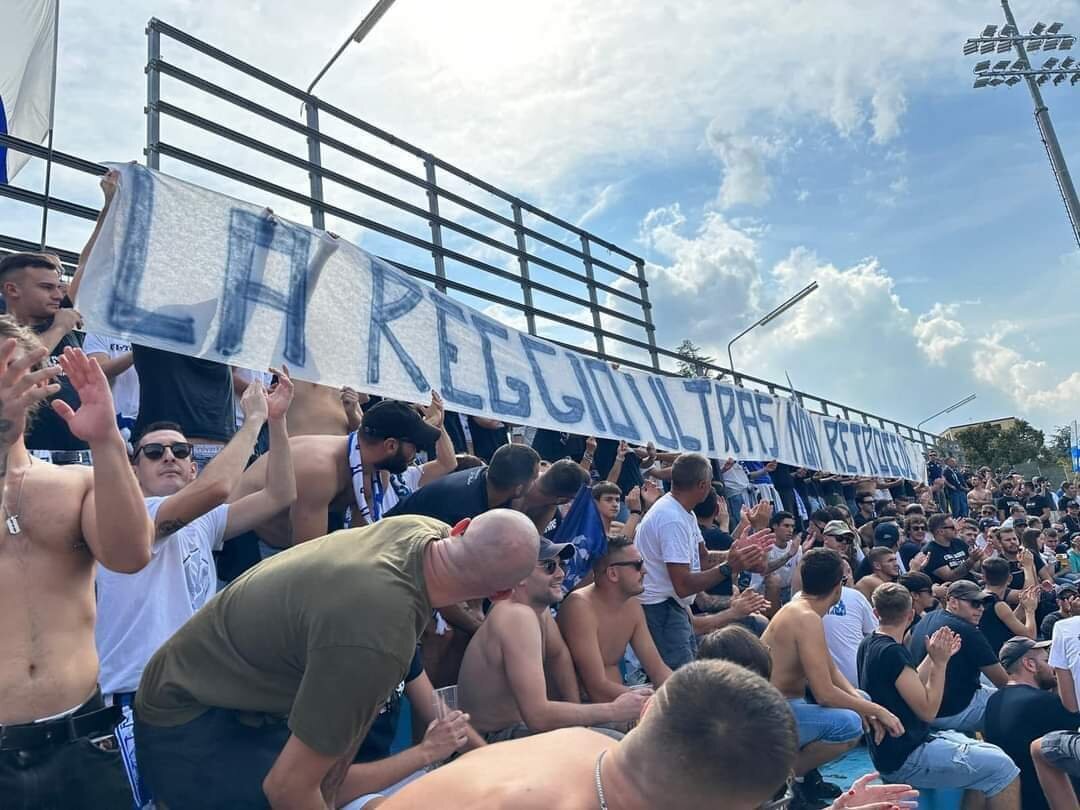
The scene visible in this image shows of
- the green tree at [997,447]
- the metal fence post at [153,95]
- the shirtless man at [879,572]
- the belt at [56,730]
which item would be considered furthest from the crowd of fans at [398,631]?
the green tree at [997,447]

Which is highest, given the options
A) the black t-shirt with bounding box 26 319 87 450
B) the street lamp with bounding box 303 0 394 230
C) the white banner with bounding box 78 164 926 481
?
the street lamp with bounding box 303 0 394 230

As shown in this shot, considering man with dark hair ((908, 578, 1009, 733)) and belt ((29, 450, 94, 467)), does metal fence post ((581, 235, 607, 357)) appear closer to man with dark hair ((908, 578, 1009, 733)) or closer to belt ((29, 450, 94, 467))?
man with dark hair ((908, 578, 1009, 733))

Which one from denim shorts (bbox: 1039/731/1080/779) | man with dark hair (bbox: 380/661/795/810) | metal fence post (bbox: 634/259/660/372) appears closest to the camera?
man with dark hair (bbox: 380/661/795/810)

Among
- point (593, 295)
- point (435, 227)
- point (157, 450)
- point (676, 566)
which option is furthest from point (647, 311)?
point (157, 450)

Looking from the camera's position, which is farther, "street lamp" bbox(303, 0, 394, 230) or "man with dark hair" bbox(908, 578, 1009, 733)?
"street lamp" bbox(303, 0, 394, 230)

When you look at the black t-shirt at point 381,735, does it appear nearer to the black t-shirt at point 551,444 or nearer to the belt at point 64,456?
the belt at point 64,456

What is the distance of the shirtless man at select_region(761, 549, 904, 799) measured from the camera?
480cm

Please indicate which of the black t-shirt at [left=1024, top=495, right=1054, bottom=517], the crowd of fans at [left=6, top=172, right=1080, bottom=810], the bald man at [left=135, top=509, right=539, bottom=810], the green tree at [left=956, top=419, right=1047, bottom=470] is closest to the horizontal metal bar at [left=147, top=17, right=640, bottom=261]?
the crowd of fans at [left=6, top=172, right=1080, bottom=810]

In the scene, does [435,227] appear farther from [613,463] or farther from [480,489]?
[480,489]

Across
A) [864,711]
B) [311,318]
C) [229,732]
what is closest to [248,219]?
[311,318]

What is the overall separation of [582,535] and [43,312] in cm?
287

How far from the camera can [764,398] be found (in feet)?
36.9

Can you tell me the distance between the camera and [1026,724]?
16.9 feet

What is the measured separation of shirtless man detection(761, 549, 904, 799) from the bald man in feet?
10.3
